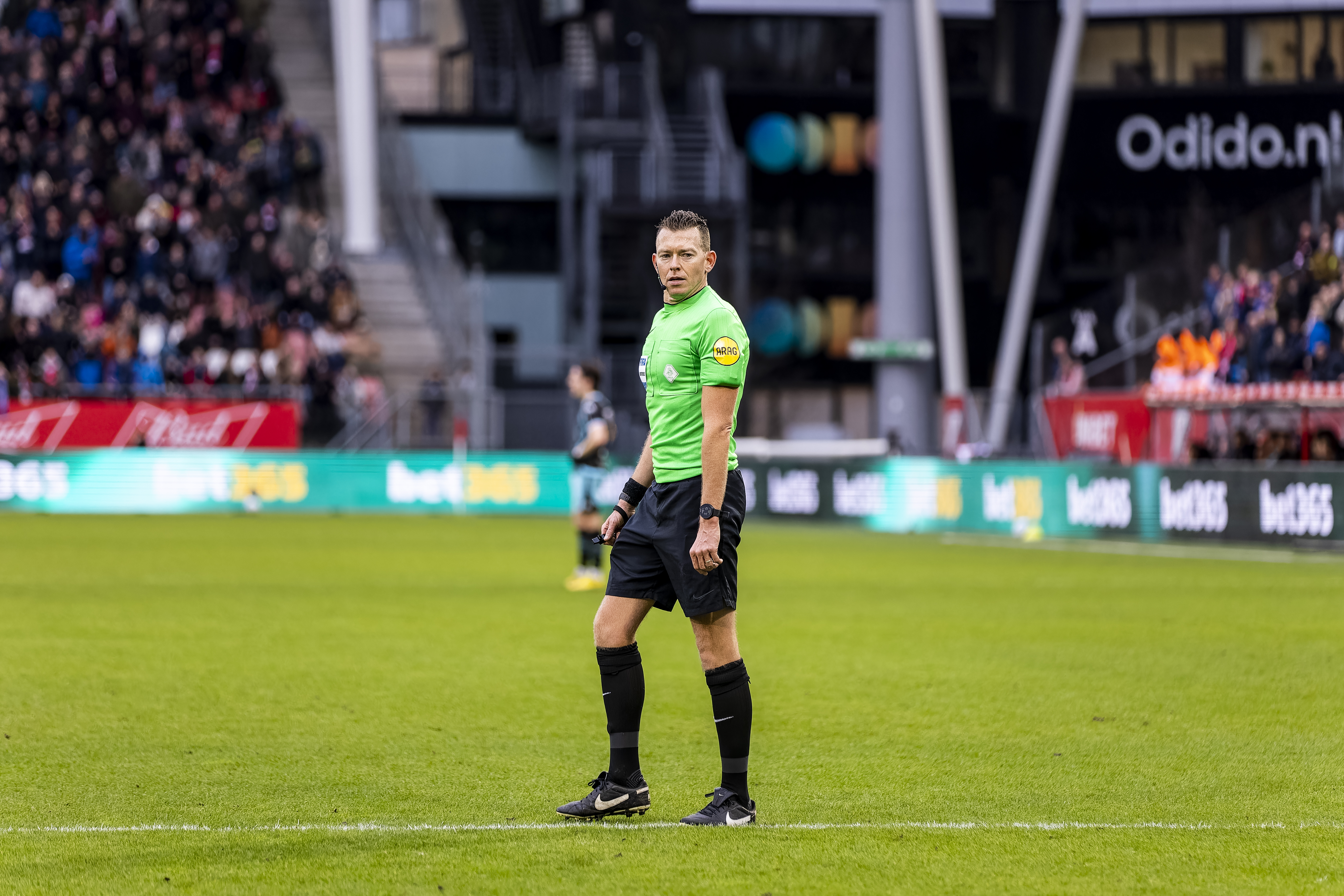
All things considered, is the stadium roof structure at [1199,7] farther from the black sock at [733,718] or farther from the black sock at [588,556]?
the black sock at [733,718]

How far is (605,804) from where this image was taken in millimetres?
7117

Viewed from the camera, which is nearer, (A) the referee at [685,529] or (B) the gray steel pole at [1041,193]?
(A) the referee at [685,529]

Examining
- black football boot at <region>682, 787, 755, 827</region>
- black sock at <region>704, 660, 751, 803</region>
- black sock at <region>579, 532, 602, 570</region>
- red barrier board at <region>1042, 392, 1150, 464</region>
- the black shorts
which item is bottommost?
red barrier board at <region>1042, 392, 1150, 464</region>

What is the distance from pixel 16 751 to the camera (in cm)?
868

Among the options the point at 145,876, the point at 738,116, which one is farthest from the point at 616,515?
the point at 738,116

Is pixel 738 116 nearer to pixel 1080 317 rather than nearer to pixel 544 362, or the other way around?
pixel 544 362

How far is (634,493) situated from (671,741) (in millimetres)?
2321

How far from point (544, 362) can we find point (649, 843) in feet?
127

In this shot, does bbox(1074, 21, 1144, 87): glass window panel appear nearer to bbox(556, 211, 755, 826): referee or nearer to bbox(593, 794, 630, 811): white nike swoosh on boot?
bbox(556, 211, 755, 826): referee

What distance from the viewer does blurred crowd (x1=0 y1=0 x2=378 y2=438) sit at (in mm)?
33750

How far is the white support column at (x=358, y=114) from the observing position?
125 ft

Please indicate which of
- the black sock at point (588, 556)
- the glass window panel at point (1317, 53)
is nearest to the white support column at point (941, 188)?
the glass window panel at point (1317, 53)

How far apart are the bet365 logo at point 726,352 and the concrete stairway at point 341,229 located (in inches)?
1244

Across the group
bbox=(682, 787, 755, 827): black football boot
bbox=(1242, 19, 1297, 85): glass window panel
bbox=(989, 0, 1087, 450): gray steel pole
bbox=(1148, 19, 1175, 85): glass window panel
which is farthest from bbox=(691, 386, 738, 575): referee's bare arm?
bbox=(1148, 19, 1175, 85): glass window panel
